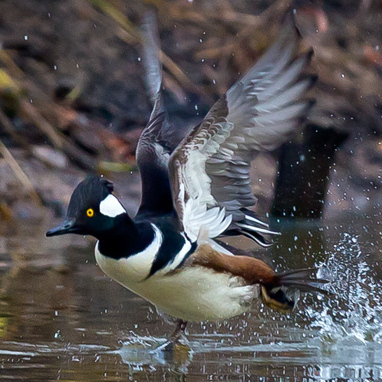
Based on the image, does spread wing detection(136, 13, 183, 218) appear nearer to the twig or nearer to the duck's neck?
the duck's neck

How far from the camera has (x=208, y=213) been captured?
14.9 feet

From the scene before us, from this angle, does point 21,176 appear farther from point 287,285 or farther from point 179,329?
point 287,285

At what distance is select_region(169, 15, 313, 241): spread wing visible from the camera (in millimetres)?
4168

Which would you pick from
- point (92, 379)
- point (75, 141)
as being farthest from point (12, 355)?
point (75, 141)

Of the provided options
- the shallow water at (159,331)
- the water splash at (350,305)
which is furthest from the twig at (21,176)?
the water splash at (350,305)

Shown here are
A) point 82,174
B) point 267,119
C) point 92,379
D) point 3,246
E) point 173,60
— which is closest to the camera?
point 92,379

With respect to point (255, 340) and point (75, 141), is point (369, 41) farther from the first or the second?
point (255, 340)

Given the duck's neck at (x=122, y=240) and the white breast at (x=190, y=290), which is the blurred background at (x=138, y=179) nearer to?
the white breast at (x=190, y=290)

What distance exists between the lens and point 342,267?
6352 mm

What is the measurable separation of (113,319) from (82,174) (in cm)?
449

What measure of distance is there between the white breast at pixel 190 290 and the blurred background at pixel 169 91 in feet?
13.8

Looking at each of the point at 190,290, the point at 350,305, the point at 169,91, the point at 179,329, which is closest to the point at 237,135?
the point at 190,290

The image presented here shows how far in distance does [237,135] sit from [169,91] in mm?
6202

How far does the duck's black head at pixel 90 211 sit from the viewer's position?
4.11 m
